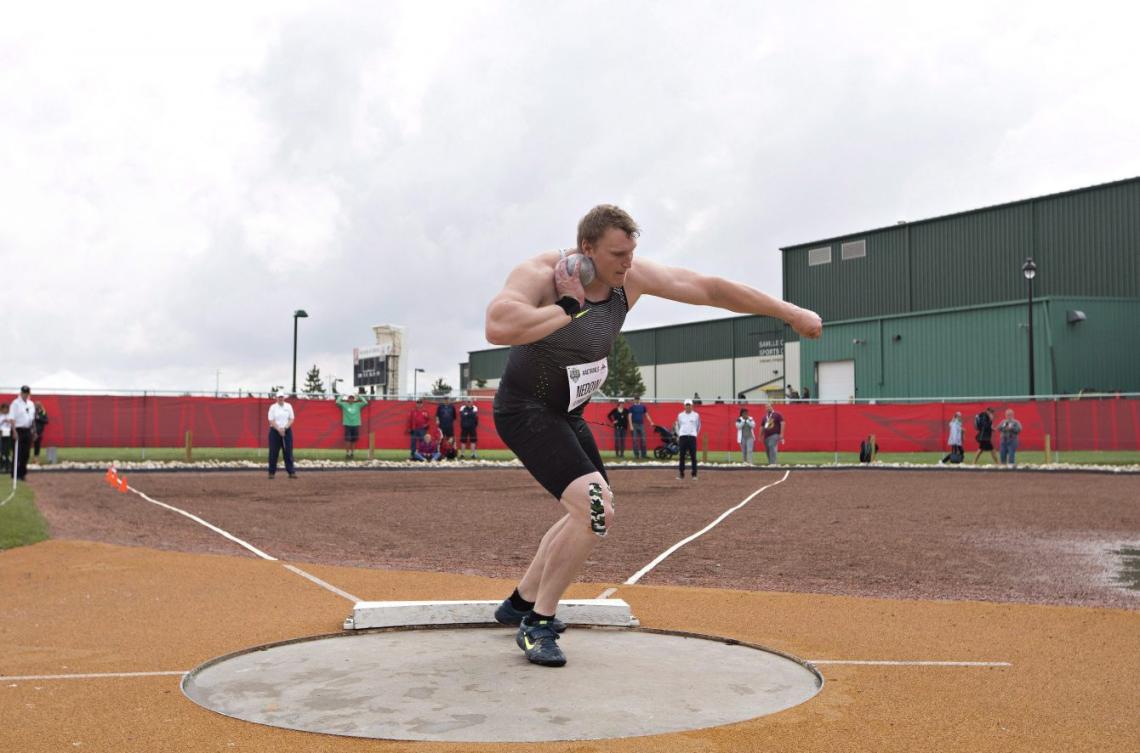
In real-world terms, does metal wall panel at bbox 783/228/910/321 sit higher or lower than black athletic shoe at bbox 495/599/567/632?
higher

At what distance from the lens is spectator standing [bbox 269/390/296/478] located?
60.6 ft

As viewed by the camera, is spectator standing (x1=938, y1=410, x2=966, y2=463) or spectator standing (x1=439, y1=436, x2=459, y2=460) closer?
spectator standing (x1=938, y1=410, x2=966, y2=463)

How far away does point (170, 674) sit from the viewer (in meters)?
4.64

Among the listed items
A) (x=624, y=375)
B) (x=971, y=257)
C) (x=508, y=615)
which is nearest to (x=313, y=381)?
(x=624, y=375)

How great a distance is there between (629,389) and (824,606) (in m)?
63.9

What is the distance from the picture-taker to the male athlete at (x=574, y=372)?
458cm

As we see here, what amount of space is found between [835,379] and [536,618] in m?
46.6

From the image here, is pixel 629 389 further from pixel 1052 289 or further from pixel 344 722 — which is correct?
pixel 344 722

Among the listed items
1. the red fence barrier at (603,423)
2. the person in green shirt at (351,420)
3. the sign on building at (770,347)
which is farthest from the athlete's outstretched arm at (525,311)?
the sign on building at (770,347)

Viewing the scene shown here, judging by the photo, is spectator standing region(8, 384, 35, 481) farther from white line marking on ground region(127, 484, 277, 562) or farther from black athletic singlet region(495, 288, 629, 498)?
black athletic singlet region(495, 288, 629, 498)

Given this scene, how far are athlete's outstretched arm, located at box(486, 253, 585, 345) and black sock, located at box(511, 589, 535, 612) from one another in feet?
5.60

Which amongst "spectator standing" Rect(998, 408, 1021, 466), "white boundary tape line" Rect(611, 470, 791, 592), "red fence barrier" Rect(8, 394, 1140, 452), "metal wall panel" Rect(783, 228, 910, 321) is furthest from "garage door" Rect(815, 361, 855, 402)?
"white boundary tape line" Rect(611, 470, 791, 592)

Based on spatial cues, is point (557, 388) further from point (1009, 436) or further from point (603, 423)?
point (1009, 436)

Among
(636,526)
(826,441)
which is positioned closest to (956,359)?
(826,441)
